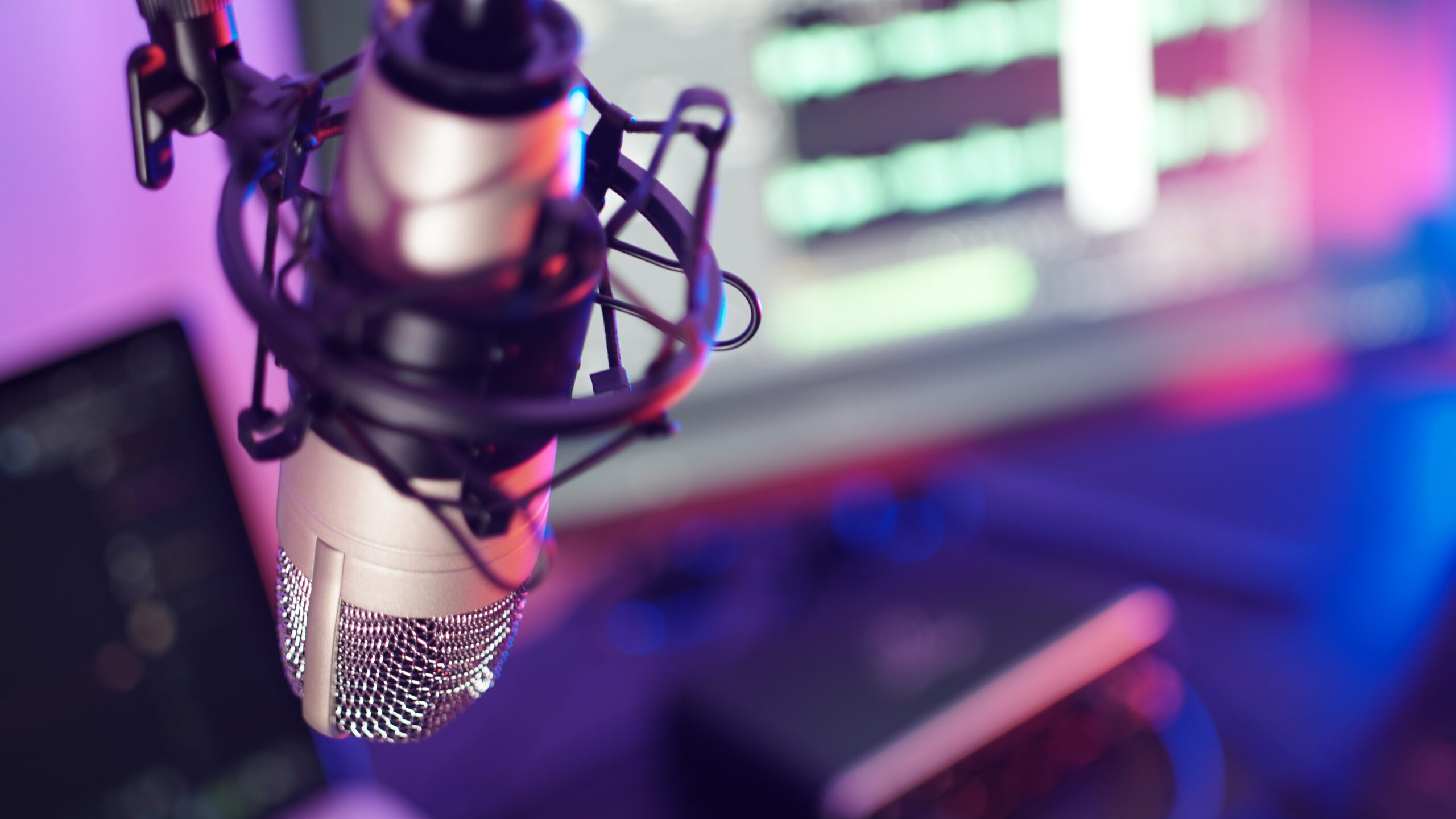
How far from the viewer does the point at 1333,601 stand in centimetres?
96

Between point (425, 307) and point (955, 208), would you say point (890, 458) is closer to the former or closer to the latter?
point (955, 208)

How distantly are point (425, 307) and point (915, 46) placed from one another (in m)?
0.62

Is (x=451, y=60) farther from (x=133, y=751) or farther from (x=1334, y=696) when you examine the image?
(x=1334, y=696)

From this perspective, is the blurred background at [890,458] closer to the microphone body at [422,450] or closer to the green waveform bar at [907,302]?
Result: the green waveform bar at [907,302]

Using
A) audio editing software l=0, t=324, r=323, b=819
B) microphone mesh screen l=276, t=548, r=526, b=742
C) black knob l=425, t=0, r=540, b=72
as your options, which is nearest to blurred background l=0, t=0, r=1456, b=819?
audio editing software l=0, t=324, r=323, b=819

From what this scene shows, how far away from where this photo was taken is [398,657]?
0.30 m

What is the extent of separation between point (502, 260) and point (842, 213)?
1.95 ft

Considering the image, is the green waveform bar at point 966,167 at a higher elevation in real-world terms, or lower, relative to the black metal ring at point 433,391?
lower

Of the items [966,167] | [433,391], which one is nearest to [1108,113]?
[966,167]

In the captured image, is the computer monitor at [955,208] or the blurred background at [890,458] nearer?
the blurred background at [890,458]

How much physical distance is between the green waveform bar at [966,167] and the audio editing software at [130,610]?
0.36 meters

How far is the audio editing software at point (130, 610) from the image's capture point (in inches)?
23.7

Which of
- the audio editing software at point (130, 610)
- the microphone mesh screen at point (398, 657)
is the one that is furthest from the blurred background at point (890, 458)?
the microphone mesh screen at point (398, 657)

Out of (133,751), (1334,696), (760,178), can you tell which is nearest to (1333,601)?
(1334,696)
